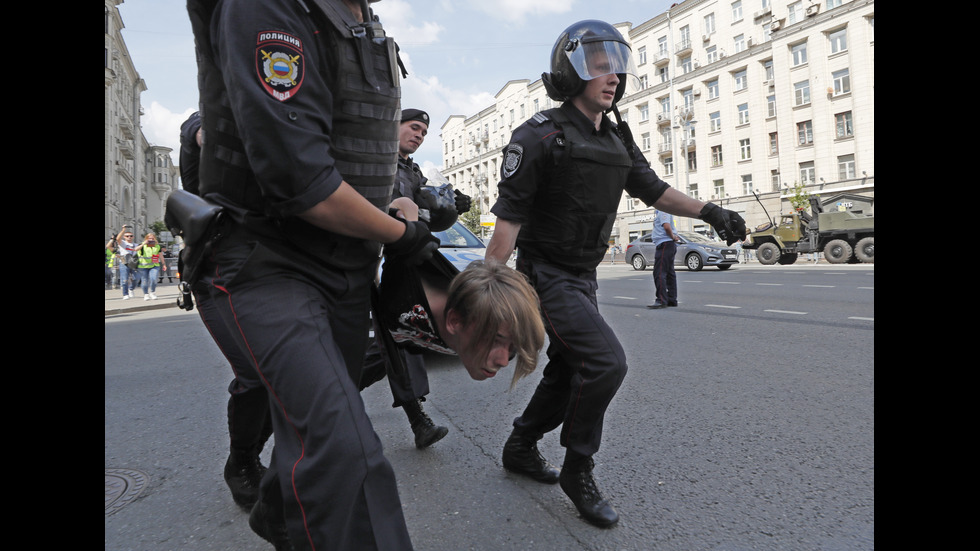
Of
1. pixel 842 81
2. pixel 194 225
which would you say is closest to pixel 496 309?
pixel 194 225

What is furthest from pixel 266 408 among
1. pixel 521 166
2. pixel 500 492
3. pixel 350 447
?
pixel 521 166

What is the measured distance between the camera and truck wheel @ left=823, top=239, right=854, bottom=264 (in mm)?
19875

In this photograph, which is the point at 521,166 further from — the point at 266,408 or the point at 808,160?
the point at 808,160

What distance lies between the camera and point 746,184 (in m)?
38.8

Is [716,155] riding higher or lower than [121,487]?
higher

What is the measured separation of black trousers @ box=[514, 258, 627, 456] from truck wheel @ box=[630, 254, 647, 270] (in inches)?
838

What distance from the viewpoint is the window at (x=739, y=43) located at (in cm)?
3969

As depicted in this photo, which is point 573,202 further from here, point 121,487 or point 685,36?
point 685,36

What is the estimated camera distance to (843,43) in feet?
109

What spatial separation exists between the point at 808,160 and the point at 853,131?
2.88 metres

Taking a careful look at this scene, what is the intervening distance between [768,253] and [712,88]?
23727mm

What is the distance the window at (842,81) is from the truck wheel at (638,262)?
19180 mm

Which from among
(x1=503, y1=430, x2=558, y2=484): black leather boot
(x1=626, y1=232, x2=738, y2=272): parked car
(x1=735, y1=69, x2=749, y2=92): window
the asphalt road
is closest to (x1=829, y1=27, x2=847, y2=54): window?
(x1=735, y1=69, x2=749, y2=92): window

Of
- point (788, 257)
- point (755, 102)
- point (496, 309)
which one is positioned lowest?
point (496, 309)
